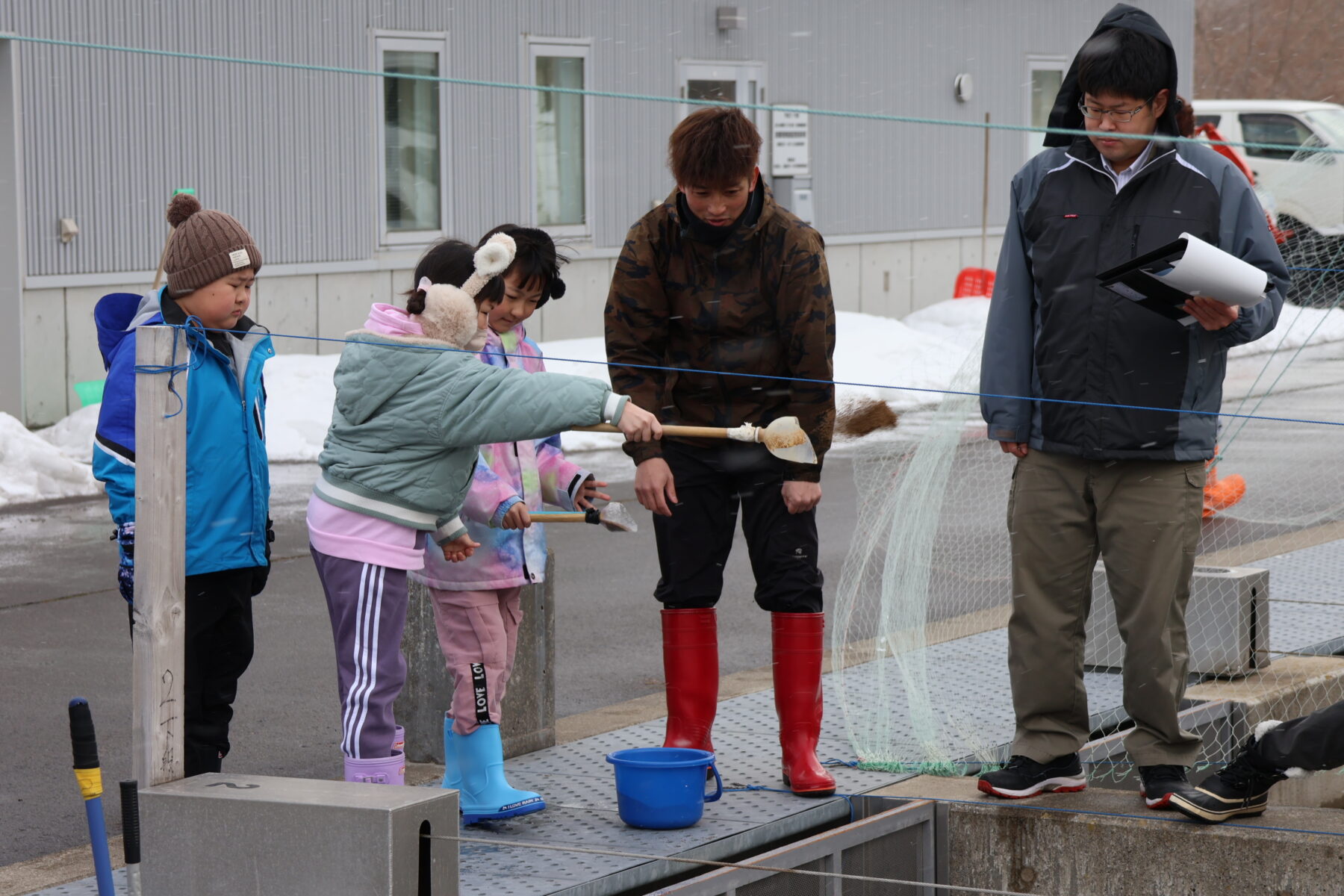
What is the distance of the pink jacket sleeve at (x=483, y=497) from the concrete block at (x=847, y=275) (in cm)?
1487

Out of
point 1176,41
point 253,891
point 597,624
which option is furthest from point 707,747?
point 1176,41

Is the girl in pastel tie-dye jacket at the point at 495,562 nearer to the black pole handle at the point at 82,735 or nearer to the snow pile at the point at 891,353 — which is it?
the black pole handle at the point at 82,735

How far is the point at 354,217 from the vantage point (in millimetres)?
14742

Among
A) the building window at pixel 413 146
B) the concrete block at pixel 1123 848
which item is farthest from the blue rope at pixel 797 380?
the building window at pixel 413 146

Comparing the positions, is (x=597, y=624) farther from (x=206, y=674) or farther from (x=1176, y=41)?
(x=1176, y=41)

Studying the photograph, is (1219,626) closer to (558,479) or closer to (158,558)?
(558,479)

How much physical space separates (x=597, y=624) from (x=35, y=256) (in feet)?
21.8

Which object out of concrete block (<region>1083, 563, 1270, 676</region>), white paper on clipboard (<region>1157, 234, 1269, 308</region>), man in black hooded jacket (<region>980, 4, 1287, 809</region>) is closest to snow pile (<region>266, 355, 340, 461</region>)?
concrete block (<region>1083, 563, 1270, 676</region>)

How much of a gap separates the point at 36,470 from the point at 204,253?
7.31 meters

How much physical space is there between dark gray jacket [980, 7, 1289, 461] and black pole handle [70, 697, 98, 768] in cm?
225

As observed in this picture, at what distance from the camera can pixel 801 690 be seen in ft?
14.9

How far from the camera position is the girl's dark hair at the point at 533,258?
174 inches

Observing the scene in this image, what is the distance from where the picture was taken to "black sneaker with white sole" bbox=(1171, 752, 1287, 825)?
4.15 m

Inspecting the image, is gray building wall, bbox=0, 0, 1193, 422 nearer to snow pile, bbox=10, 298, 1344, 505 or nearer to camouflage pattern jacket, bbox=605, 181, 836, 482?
snow pile, bbox=10, 298, 1344, 505
